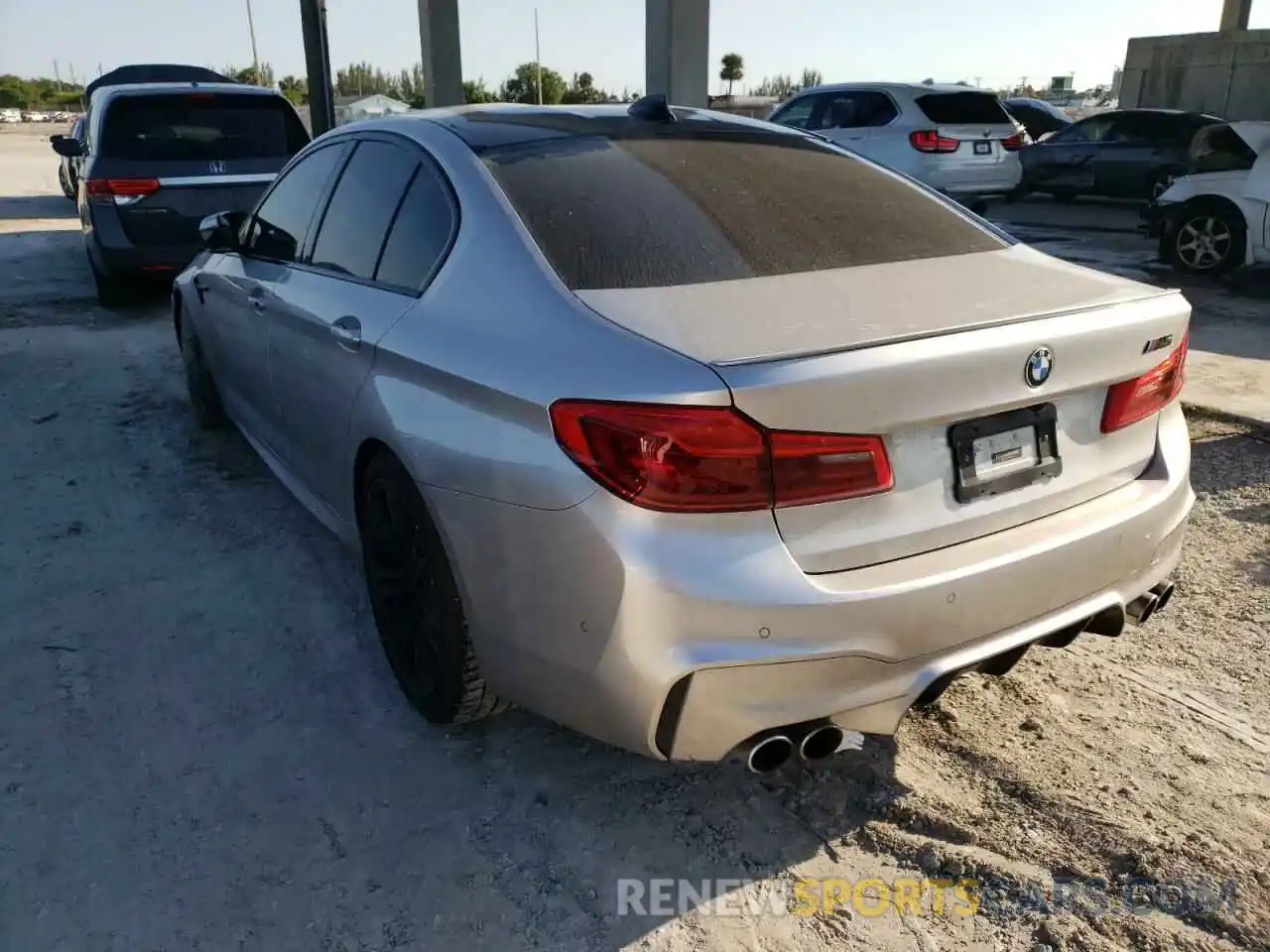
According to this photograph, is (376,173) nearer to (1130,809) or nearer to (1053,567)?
(1053,567)

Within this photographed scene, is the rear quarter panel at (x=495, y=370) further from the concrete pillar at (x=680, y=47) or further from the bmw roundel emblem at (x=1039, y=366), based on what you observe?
the concrete pillar at (x=680, y=47)

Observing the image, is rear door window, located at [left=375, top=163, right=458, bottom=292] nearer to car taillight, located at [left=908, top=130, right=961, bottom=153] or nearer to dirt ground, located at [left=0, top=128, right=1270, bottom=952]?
dirt ground, located at [left=0, top=128, right=1270, bottom=952]

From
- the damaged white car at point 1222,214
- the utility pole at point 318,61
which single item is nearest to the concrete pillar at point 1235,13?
the damaged white car at point 1222,214

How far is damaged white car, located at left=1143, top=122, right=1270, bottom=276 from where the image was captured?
29.6ft

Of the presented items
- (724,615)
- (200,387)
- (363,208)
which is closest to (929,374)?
(724,615)

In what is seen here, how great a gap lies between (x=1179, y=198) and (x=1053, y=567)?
8.95 meters

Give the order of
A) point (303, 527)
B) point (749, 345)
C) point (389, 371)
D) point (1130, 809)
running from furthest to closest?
point (303, 527) < point (389, 371) < point (1130, 809) < point (749, 345)

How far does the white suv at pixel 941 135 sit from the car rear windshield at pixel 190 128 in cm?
649

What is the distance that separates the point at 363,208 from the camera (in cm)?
334

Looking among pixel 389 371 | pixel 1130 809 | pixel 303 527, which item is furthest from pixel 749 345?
pixel 303 527

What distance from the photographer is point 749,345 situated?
6.87ft

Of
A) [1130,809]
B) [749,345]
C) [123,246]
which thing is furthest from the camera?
[123,246]

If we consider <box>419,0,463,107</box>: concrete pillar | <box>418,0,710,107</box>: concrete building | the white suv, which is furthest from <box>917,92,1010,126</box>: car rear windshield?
<box>419,0,463,107</box>: concrete pillar

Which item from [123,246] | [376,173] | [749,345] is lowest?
[123,246]
